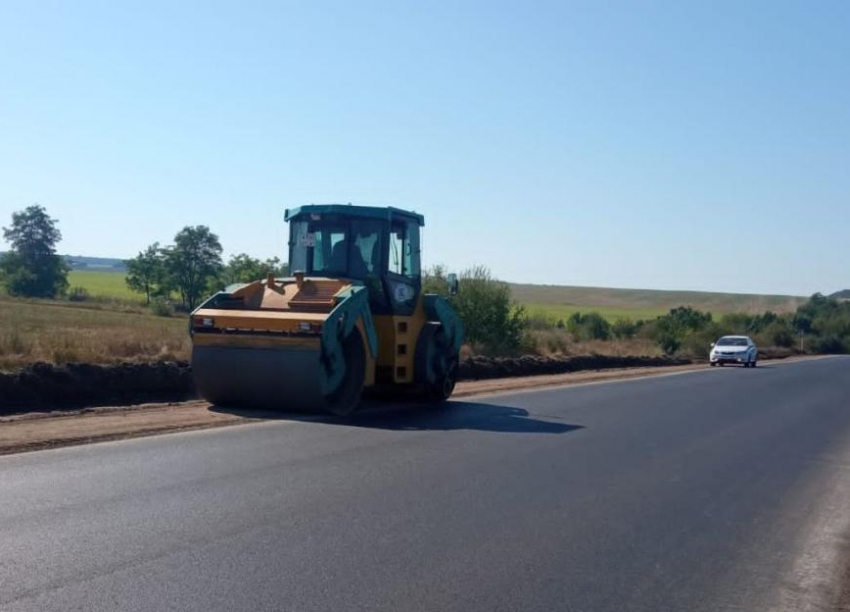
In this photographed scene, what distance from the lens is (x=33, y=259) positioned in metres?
76.8

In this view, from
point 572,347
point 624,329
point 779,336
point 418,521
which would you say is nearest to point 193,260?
point 624,329

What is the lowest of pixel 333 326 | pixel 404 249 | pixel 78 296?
pixel 333 326

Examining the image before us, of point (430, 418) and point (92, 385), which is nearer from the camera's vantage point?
point (430, 418)

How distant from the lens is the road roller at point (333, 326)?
16016 millimetres

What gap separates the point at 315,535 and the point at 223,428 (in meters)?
6.08

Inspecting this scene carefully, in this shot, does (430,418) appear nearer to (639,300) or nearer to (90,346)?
(90,346)

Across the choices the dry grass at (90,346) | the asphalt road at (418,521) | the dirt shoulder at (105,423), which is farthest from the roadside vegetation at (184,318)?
the asphalt road at (418,521)

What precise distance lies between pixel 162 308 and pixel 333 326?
155 ft

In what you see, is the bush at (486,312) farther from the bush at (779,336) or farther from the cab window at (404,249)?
the bush at (779,336)

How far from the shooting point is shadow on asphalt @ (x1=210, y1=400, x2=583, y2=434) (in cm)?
1596

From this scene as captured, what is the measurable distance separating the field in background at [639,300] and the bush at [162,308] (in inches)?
2446

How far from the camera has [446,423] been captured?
54.5ft

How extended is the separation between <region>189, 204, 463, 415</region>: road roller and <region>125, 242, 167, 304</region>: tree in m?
56.0

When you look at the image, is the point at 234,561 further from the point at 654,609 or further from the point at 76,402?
the point at 76,402
